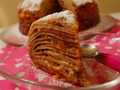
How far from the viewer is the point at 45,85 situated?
64cm

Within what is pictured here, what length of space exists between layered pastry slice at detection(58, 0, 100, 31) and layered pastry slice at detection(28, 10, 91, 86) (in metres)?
0.33

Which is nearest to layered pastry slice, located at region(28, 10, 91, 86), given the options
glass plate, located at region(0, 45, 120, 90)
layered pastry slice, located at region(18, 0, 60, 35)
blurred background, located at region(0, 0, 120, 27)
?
glass plate, located at region(0, 45, 120, 90)

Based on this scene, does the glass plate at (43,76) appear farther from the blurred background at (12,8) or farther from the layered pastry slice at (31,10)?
the blurred background at (12,8)

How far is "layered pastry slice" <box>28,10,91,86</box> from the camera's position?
0.77 metres

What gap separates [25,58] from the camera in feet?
2.84

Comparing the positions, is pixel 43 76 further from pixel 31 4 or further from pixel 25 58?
pixel 31 4

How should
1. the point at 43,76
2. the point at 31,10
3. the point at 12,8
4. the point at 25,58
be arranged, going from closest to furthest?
the point at 43,76, the point at 25,58, the point at 31,10, the point at 12,8

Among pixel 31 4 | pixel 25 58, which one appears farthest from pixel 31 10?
pixel 25 58

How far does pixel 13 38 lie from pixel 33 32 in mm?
259

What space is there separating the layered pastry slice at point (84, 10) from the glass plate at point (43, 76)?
0.33 meters

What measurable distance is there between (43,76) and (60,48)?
8 cm

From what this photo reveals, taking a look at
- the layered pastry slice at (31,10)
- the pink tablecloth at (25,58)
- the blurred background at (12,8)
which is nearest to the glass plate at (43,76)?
the pink tablecloth at (25,58)

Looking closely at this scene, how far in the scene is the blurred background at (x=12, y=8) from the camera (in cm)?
148

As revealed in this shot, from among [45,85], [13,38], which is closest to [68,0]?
[13,38]
